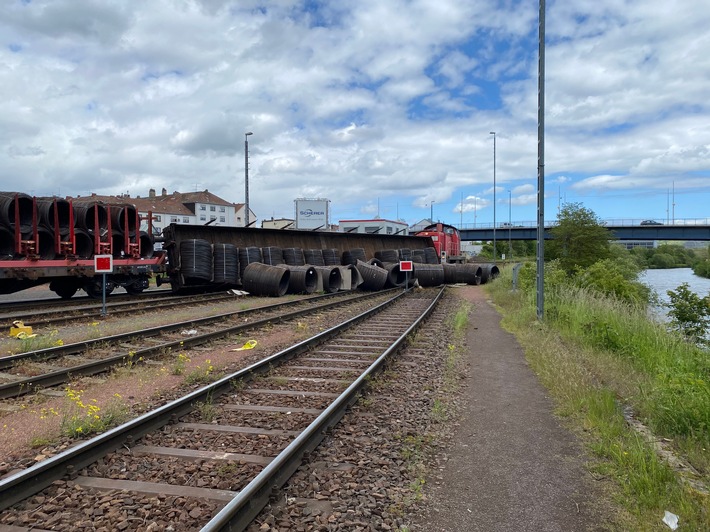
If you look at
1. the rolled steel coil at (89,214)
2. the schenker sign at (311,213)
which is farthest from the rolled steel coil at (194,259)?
the schenker sign at (311,213)

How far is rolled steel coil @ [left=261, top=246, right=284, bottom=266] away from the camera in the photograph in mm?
23281

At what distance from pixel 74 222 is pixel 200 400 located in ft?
43.5

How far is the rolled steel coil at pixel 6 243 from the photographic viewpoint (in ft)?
47.9

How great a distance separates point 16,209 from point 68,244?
1.83 metres

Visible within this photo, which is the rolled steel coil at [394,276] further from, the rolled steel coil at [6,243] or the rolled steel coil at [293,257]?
the rolled steel coil at [6,243]

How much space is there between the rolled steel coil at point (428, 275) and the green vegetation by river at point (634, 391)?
13.2 meters

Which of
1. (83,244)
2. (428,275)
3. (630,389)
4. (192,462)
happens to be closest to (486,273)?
(428,275)

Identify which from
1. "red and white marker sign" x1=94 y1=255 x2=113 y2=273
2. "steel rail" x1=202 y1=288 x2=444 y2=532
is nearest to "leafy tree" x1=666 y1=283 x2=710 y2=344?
"steel rail" x1=202 y1=288 x2=444 y2=532

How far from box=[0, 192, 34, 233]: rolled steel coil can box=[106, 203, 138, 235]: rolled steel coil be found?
9.00 ft

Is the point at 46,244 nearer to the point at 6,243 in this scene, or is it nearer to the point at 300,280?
the point at 6,243

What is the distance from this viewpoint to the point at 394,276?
2817 cm

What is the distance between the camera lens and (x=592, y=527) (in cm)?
354

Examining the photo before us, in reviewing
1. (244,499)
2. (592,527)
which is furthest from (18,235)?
(592,527)

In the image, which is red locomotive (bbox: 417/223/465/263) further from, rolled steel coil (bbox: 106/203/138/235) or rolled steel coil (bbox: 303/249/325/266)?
rolled steel coil (bbox: 106/203/138/235)
